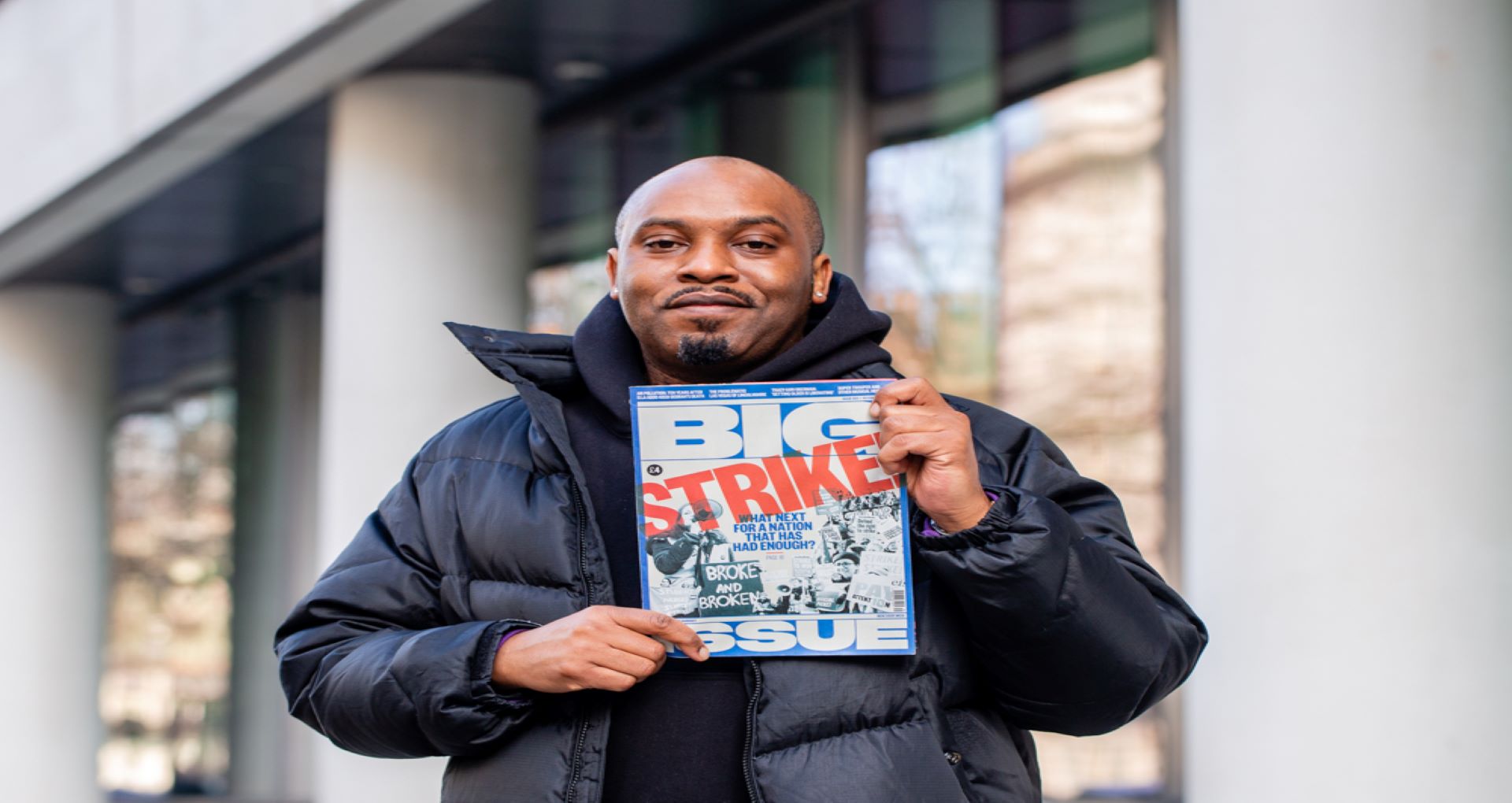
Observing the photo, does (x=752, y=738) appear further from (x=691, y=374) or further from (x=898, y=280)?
(x=898, y=280)

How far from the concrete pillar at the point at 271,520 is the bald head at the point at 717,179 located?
1416cm

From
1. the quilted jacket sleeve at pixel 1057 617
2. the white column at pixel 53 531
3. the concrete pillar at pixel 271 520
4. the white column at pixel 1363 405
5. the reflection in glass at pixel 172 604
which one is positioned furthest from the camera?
the reflection in glass at pixel 172 604

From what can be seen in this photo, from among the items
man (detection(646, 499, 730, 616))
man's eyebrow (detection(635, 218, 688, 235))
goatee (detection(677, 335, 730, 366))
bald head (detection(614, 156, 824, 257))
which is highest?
bald head (detection(614, 156, 824, 257))

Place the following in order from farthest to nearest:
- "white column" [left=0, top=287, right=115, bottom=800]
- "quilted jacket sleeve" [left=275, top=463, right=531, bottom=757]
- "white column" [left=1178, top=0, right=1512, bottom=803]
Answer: "white column" [left=0, top=287, right=115, bottom=800] → "white column" [left=1178, top=0, right=1512, bottom=803] → "quilted jacket sleeve" [left=275, top=463, right=531, bottom=757]

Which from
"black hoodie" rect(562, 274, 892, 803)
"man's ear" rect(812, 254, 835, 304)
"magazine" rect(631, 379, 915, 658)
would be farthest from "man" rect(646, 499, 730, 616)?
"man's ear" rect(812, 254, 835, 304)

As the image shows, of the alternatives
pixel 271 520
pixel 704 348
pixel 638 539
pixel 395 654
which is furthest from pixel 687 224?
pixel 271 520

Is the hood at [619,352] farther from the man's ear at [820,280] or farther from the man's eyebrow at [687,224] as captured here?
the man's eyebrow at [687,224]

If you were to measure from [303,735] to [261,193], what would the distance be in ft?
21.0

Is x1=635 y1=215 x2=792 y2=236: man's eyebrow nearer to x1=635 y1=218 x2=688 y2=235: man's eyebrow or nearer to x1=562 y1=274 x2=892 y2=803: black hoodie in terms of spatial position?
x1=635 y1=218 x2=688 y2=235: man's eyebrow

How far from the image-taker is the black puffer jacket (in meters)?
2.26

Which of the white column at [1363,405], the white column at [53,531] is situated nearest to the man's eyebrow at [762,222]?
the white column at [1363,405]

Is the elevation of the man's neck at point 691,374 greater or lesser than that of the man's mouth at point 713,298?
lesser

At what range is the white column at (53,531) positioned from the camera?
1351 cm

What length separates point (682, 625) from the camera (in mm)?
2268
